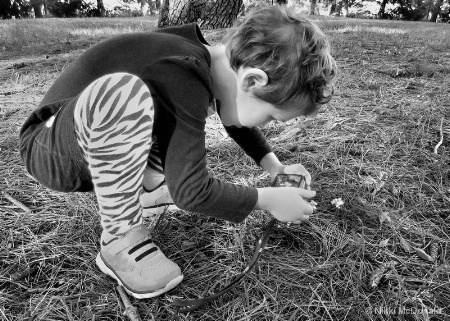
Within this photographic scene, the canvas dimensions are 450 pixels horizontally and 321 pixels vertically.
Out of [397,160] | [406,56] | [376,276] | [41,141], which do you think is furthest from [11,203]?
[406,56]

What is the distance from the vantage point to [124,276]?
107 cm

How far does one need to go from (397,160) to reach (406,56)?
9.09ft

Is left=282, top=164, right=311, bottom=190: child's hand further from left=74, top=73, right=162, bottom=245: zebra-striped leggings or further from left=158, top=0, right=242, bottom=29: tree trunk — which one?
left=158, top=0, right=242, bottom=29: tree trunk

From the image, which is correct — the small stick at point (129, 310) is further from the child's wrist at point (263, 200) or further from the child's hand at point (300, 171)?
the child's hand at point (300, 171)

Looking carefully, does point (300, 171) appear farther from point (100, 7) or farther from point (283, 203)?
point (100, 7)

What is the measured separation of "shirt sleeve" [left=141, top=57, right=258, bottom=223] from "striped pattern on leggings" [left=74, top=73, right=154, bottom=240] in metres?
0.05

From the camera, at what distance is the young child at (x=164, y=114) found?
950 millimetres

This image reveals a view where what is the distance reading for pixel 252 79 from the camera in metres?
Answer: 1.01

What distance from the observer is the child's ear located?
976mm

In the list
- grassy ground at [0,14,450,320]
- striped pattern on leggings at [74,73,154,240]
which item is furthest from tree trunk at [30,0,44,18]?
striped pattern on leggings at [74,73,154,240]

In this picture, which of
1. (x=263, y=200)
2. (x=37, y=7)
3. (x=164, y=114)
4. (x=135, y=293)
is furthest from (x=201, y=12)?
(x=37, y=7)

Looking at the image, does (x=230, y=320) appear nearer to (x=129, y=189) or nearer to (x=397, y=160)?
(x=129, y=189)

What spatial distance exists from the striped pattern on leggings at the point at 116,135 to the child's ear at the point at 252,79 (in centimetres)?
28

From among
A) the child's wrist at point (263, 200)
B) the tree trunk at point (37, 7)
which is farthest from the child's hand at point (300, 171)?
the tree trunk at point (37, 7)
